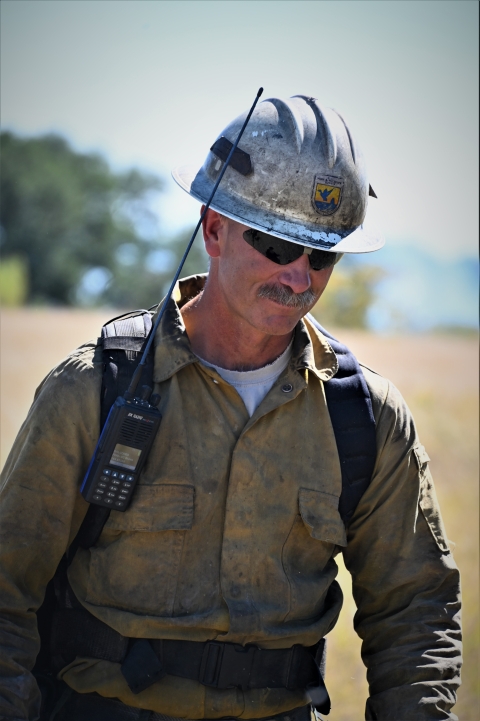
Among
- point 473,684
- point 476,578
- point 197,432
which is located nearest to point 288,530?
point 197,432

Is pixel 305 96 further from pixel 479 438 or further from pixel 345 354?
pixel 479 438

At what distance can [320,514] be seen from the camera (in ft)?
9.25

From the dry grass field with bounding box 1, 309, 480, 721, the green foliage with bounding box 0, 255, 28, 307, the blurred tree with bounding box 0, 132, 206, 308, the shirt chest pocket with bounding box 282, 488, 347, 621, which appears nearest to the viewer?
the shirt chest pocket with bounding box 282, 488, 347, 621

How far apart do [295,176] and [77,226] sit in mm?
54270

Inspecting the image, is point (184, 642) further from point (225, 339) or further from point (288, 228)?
point (288, 228)

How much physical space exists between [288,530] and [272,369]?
560 millimetres

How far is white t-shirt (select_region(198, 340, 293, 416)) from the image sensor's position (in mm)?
2916

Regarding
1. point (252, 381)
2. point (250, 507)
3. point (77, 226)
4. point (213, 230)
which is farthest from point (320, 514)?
point (77, 226)

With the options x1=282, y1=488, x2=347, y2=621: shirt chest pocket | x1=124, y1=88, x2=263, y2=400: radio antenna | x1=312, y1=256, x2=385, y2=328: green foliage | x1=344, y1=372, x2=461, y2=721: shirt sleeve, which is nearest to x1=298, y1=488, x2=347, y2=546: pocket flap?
x1=282, y1=488, x2=347, y2=621: shirt chest pocket

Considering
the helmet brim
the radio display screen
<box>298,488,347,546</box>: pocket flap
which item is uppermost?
the helmet brim

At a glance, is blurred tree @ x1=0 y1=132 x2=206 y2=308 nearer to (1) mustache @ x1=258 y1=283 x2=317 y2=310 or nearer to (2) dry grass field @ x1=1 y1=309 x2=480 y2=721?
(2) dry grass field @ x1=1 y1=309 x2=480 y2=721

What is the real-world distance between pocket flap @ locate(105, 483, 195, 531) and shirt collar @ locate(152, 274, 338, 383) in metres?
0.35

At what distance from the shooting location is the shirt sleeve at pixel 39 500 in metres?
2.56

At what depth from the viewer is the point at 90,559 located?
2697mm
